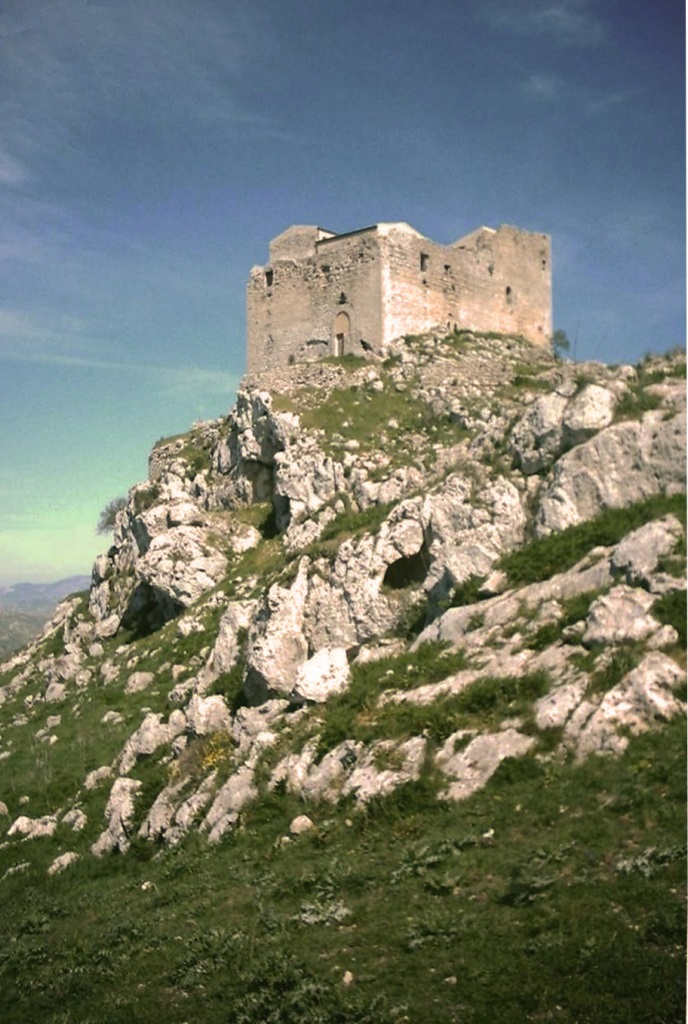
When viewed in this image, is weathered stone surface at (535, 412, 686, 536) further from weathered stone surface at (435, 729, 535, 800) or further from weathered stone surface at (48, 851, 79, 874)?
weathered stone surface at (48, 851, 79, 874)

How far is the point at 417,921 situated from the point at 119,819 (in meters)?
9.03

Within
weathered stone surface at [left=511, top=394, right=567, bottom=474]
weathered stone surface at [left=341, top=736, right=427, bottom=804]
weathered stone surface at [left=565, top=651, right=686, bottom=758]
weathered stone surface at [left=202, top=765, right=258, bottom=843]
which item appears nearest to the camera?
weathered stone surface at [left=565, top=651, right=686, bottom=758]

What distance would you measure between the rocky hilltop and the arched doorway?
267 cm

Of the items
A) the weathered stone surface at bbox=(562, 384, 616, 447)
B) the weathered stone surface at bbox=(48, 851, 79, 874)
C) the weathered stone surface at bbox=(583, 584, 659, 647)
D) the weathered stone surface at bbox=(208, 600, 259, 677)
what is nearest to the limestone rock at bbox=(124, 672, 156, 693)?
the weathered stone surface at bbox=(208, 600, 259, 677)

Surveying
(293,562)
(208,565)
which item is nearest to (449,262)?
(208,565)

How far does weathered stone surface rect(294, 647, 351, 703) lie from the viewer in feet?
53.5

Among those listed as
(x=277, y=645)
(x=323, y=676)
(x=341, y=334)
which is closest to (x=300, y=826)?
(x=323, y=676)

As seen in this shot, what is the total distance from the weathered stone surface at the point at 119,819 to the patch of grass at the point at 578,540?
7.93 meters

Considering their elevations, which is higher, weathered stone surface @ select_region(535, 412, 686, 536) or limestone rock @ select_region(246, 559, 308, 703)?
weathered stone surface @ select_region(535, 412, 686, 536)

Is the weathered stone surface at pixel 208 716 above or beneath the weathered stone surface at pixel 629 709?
beneath

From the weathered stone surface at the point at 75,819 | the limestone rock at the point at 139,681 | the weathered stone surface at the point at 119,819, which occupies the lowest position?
the weathered stone surface at the point at 75,819

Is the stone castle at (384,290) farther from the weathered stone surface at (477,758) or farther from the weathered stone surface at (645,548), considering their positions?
the weathered stone surface at (477,758)

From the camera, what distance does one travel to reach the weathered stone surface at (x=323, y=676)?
16297 millimetres

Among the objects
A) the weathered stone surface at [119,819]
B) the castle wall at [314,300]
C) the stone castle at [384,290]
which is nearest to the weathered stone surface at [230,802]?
the weathered stone surface at [119,819]
